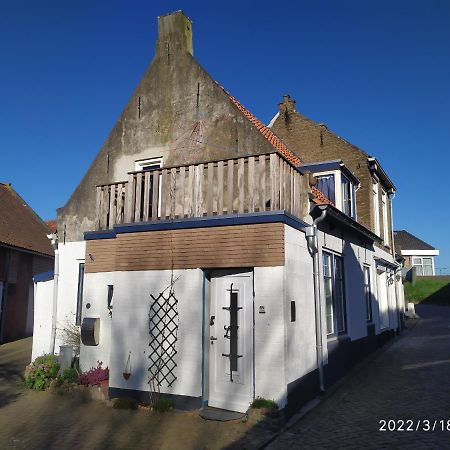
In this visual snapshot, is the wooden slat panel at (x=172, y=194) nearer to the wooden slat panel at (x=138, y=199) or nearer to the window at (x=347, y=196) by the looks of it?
the wooden slat panel at (x=138, y=199)

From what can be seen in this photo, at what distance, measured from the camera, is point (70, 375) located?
31.1 feet

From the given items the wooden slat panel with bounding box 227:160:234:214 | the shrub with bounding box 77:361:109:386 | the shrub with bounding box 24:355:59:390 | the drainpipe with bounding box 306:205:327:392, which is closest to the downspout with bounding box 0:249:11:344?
the shrub with bounding box 24:355:59:390

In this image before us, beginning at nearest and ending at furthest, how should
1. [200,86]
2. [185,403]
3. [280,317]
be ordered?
[280,317]
[185,403]
[200,86]

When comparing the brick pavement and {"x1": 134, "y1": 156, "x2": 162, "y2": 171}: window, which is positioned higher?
{"x1": 134, "y1": 156, "x2": 162, "y2": 171}: window

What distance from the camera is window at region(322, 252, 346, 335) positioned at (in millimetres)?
9898

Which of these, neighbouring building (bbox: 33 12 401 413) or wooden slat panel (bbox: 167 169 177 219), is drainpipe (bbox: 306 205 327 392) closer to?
neighbouring building (bbox: 33 12 401 413)

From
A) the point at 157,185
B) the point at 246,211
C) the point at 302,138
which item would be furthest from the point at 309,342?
the point at 302,138

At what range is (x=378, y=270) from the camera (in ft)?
52.0

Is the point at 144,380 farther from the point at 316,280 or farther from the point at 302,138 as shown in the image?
the point at 302,138

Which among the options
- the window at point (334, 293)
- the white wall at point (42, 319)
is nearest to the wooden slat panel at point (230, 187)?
the window at point (334, 293)

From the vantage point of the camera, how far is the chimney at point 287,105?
1811 cm

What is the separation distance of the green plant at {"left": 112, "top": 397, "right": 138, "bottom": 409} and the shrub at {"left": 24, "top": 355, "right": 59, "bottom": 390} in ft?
8.59

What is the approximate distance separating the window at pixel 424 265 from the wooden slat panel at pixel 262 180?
137 feet

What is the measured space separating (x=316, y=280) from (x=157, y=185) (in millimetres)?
3736
